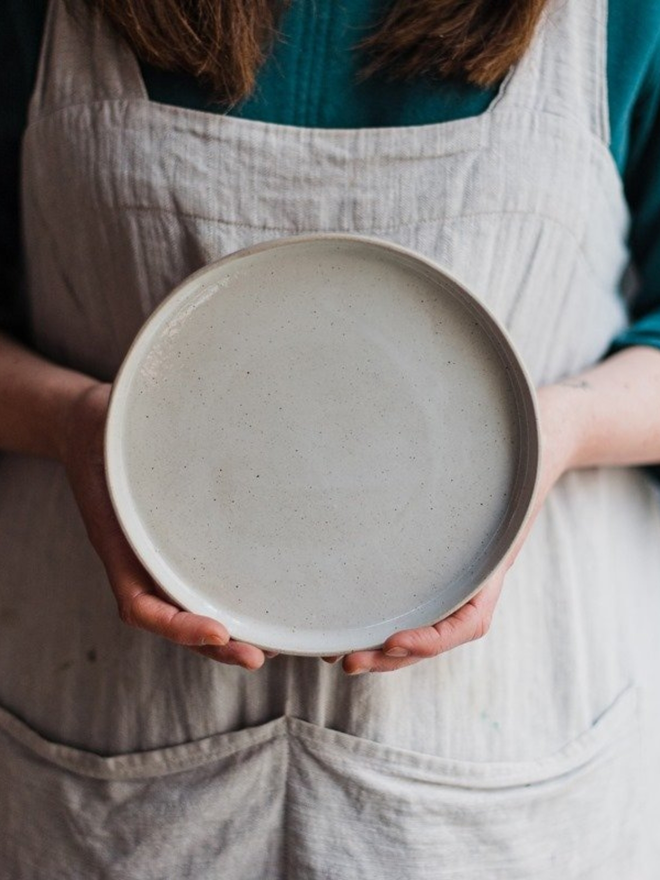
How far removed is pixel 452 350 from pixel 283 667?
26 cm

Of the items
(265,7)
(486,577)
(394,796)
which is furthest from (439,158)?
(394,796)

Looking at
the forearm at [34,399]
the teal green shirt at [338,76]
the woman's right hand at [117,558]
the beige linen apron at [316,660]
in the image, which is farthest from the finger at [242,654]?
the teal green shirt at [338,76]

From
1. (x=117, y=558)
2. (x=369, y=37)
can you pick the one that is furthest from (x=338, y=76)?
(x=117, y=558)

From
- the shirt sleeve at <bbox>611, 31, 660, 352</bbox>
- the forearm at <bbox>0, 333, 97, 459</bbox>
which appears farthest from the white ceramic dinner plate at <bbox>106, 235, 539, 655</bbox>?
the shirt sleeve at <bbox>611, 31, 660, 352</bbox>

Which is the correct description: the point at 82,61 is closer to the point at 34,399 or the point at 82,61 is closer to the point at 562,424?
the point at 34,399

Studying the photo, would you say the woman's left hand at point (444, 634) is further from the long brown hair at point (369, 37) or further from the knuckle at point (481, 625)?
the long brown hair at point (369, 37)

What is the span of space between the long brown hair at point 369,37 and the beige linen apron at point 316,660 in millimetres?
26

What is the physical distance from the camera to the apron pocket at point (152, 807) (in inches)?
26.5

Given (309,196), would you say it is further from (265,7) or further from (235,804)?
(235,804)

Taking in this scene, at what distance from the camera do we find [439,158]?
0.66 m

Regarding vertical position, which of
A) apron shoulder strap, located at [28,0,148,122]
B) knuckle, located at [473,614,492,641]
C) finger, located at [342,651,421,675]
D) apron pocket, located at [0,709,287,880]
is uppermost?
apron shoulder strap, located at [28,0,148,122]

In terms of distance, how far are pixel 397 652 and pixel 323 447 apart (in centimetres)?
14

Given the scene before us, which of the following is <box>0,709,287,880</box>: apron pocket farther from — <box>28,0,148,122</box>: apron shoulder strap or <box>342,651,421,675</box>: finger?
<box>28,0,148,122</box>: apron shoulder strap

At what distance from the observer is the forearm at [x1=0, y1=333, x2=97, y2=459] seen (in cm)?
70
